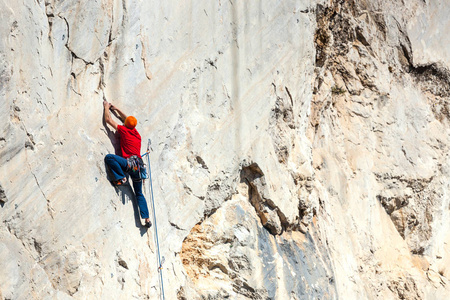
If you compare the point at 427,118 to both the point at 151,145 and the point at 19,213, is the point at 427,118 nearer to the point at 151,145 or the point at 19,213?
the point at 151,145

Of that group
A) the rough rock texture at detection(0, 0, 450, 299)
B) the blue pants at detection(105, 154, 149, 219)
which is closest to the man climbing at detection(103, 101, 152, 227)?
the blue pants at detection(105, 154, 149, 219)

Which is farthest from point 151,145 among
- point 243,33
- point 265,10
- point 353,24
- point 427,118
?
point 427,118

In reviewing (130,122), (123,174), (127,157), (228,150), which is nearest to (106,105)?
(130,122)

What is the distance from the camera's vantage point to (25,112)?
5.29 m

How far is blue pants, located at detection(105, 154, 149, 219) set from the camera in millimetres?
5949

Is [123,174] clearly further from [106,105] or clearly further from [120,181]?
[106,105]

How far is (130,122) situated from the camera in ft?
20.1

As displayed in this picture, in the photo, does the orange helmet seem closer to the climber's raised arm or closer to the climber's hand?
the climber's raised arm

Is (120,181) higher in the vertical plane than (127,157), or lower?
lower

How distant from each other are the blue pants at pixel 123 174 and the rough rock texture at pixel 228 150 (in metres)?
0.12

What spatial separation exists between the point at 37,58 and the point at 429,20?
9231 mm

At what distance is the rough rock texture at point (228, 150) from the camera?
5418 mm

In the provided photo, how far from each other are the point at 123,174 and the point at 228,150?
183 cm

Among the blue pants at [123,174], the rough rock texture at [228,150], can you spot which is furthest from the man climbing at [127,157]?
the rough rock texture at [228,150]
